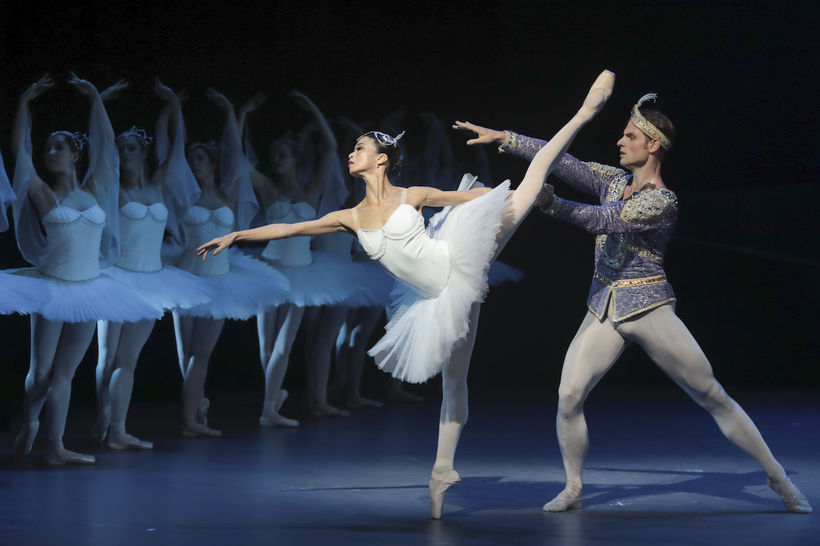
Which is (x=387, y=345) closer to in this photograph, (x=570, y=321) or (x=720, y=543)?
(x=720, y=543)

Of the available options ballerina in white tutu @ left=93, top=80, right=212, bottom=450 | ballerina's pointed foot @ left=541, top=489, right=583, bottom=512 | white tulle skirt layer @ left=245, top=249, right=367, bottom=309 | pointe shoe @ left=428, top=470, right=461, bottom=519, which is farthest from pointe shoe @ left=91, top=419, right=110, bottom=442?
ballerina's pointed foot @ left=541, top=489, right=583, bottom=512

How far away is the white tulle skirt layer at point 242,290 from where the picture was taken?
5.72 metres

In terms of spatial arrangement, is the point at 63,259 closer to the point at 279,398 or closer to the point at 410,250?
the point at 279,398

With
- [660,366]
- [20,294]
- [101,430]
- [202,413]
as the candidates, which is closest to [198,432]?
[202,413]

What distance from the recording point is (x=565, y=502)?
13.0 ft

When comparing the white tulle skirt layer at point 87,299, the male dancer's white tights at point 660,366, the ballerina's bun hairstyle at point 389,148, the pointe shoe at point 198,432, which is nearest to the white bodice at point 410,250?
the ballerina's bun hairstyle at point 389,148

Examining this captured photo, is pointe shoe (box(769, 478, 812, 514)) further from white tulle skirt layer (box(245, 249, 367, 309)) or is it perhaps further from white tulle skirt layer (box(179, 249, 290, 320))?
white tulle skirt layer (box(245, 249, 367, 309))

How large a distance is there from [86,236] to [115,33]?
262cm

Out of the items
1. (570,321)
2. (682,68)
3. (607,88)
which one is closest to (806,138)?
(682,68)

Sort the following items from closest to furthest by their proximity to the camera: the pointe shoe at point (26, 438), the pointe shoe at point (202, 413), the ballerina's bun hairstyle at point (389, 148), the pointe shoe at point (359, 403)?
the ballerina's bun hairstyle at point (389, 148) → the pointe shoe at point (26, 438) → the pointe shoe at point (202, 413) → the pointe shoe at point (359, 403)

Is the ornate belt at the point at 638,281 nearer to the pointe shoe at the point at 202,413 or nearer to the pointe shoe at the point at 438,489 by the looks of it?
the pointe shoe at the point at 438,489

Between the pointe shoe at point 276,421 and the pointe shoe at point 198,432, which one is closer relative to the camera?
the pointe shoe at point 198,432

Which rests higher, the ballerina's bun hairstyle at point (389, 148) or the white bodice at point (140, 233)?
the ballerina's bun hairstyle at point (389, 148)

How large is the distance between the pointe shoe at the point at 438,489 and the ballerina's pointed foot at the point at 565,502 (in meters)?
0.35
